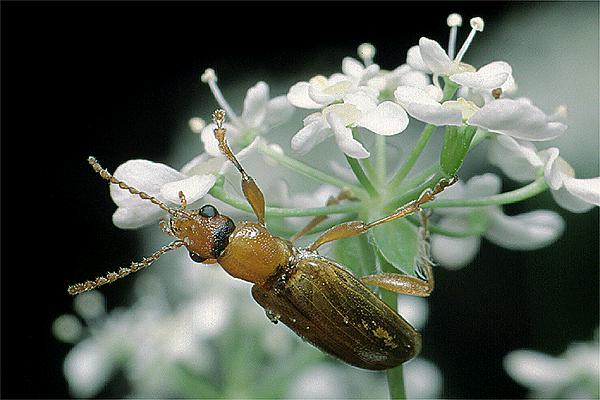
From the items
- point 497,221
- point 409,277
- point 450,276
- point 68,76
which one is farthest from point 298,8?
point 409,277

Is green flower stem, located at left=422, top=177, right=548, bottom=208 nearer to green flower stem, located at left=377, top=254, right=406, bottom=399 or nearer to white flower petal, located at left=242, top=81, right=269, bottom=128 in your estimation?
green flower stem, located at left=377, top=254, right=406, bottom=399

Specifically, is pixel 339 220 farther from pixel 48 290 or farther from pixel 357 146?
pixel 48 290

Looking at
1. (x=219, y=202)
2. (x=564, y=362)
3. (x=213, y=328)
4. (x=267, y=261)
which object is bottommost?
(x=564, y=362)

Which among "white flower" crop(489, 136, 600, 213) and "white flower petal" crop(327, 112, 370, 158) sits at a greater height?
"white flower petal" crop(327, 112, 370, 158)

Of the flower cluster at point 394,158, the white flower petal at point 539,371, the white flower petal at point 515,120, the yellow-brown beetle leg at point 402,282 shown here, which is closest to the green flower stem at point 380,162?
the flower cluster at point 394,158

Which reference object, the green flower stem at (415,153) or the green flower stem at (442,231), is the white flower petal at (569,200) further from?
the green flower stem at (415,153)

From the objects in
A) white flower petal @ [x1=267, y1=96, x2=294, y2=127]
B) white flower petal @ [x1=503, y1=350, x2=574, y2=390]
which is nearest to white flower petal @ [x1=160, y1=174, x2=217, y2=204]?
white flower petal @ [x1=267, y1=96, x2=294, y2=127]

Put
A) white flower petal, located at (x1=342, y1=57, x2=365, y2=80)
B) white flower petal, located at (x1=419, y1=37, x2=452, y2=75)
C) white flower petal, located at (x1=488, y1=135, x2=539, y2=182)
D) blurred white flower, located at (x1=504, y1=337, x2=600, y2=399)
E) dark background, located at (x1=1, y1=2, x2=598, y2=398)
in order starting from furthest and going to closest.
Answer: dark background, located at (x1=1, y1=2, x2=598, y2=398)
blurred white flower, located at (x1=504, y1=337, x2=600, y2=399)
white flower petal, located at (x1=342, y1=57, x2=365, y2=80)
white flower petal, located at (x1=488, y1=135, x2=539, y2=182)
white flower petal, located at (x1=419, y1=37, x2=452, y2=75)
